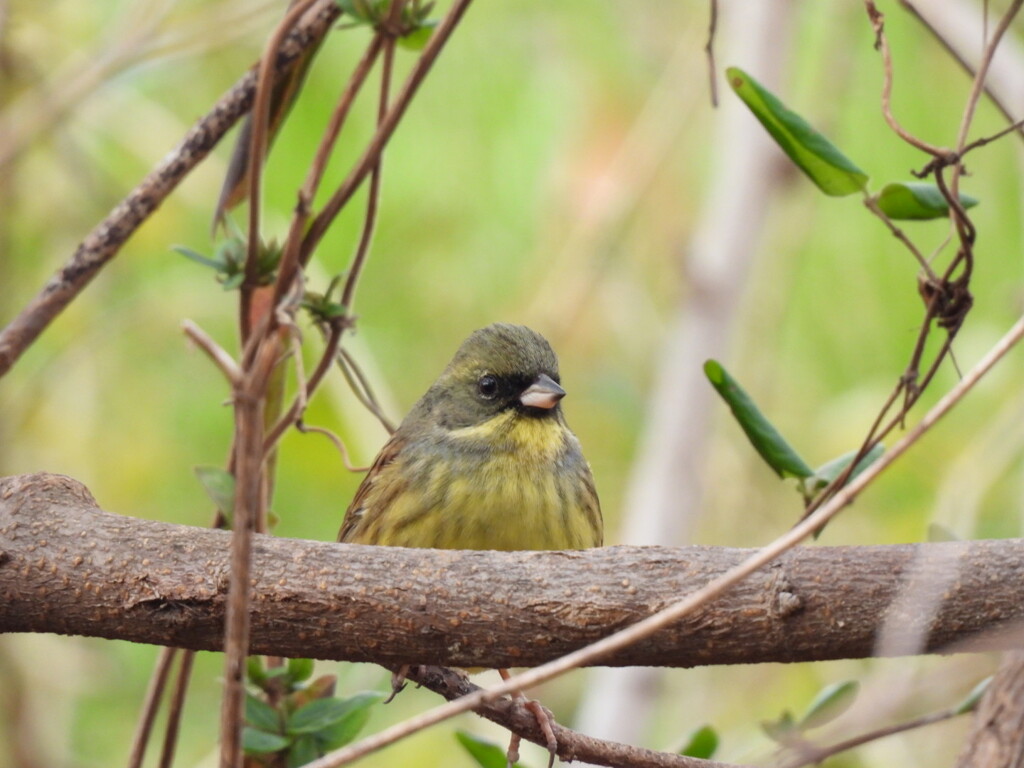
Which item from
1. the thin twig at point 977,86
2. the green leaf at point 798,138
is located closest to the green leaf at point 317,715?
the green leaf at point 798,138

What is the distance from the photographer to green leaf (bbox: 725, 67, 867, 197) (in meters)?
2.46

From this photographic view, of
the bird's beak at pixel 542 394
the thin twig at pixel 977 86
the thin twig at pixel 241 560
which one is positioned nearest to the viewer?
the thin twig at pixel 241 560

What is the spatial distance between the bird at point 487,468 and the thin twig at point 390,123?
2.15 ft

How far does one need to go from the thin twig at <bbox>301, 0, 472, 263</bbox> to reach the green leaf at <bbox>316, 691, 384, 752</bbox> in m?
0.91

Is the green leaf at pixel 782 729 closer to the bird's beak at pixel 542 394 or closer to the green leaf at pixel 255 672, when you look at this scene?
the bird's beak at pixel 542 394

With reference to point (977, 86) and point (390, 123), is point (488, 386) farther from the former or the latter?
point (977, 86)

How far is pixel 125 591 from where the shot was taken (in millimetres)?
1997

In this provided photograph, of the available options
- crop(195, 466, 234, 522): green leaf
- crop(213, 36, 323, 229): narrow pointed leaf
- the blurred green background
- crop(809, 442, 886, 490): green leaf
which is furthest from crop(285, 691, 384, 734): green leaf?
the blurred green background

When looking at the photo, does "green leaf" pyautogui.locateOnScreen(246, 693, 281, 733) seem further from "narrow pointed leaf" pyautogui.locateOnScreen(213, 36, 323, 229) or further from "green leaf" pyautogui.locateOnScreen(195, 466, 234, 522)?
"narrow pointed leaf" pyautogui.locateOnScreen(213, 36, 323, 229)

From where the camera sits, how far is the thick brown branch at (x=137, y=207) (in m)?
2.77

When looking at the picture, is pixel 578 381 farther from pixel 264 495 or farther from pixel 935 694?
pixel 264 495

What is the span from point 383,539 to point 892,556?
150 cm

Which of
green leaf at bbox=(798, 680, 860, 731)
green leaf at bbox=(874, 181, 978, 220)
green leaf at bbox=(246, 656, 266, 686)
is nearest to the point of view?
green leaf at bbox=(874, 181, 978, 220)

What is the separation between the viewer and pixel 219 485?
2.87 m
